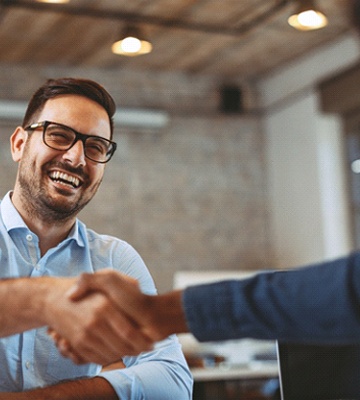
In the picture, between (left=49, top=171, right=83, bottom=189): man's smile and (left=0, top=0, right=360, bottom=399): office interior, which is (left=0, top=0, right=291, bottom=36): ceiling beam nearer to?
(left=0, top=0, right=360, bottom=399): office interior

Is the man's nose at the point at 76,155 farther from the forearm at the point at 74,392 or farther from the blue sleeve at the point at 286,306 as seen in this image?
the blue sleeve at the point at 286,306

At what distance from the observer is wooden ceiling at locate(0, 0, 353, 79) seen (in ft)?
16.1

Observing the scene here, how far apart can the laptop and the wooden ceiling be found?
10.4 ft

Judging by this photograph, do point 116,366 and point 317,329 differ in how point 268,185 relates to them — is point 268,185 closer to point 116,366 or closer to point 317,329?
point 116,366

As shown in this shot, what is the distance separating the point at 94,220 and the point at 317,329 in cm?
497

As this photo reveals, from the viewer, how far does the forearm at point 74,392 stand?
5.31 ft

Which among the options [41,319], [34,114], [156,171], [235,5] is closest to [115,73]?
[156,171]

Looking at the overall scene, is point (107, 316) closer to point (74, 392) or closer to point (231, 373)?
point (74, 392)

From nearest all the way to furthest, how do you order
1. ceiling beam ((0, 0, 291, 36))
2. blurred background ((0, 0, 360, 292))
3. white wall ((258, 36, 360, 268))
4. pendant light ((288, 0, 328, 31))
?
pendant light ((288, 0, 328, 31)) → ceiling beam ((0, 0, 291, 36)) → blurred background ((0, 0, 360, 292)) → white wall ((258, 36, 360, 268))

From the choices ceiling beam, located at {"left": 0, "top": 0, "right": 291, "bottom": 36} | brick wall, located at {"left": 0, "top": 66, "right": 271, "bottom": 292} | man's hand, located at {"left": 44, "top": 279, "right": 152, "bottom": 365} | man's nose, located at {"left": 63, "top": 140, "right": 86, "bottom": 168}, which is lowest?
man's hand, located at {"left": 44, "top": 279, "right": 152, "bottom": 365}

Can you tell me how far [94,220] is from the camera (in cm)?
611

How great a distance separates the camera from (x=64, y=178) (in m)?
1.96

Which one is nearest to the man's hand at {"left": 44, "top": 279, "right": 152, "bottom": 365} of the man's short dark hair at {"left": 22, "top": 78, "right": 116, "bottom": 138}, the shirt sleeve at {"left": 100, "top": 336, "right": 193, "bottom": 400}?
the shirt sleeve at {"left": 100, "top": 336, "right": 193, "bottom": 400}

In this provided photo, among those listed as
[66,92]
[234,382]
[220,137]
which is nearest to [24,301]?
[66,92]
